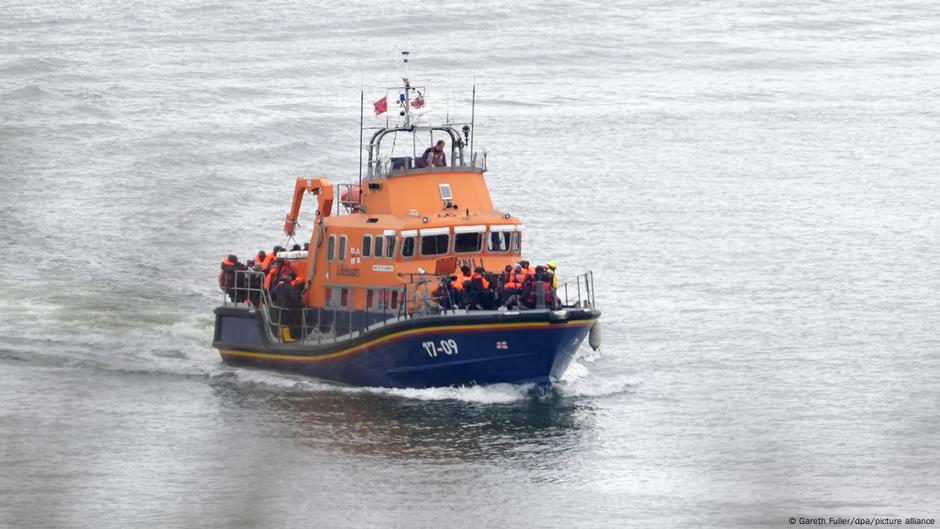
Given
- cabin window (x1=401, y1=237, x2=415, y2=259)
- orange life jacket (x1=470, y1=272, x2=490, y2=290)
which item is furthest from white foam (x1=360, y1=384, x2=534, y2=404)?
cabin window (x1=401, y1=237, x2=415, y2=259)

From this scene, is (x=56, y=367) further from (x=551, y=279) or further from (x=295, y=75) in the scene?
(x=295, y=75)

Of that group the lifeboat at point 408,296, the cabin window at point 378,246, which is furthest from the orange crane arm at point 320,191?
the cabin window at point 378,246

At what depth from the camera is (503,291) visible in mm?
29531

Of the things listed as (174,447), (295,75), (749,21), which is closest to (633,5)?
(749,21)

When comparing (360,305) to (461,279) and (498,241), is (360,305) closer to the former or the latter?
(461,279)

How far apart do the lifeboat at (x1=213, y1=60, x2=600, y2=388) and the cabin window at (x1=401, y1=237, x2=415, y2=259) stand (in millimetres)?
19

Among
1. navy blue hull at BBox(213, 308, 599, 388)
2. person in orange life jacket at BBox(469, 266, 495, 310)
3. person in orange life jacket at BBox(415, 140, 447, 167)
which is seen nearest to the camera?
navy blue hull at BBox(213, 308, 599, 388)

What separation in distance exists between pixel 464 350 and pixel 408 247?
8.89ft

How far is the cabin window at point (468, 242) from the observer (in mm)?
31391

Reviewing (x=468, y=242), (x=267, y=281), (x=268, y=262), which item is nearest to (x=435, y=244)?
(x=468, y=242)

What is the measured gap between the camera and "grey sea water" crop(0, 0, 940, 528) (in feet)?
82.3

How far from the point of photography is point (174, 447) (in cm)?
2720

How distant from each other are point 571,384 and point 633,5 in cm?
4850

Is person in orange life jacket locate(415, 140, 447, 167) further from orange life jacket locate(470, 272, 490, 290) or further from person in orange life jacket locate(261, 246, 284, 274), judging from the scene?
person in orange life jacket locate(261, 246, 284, 274)
